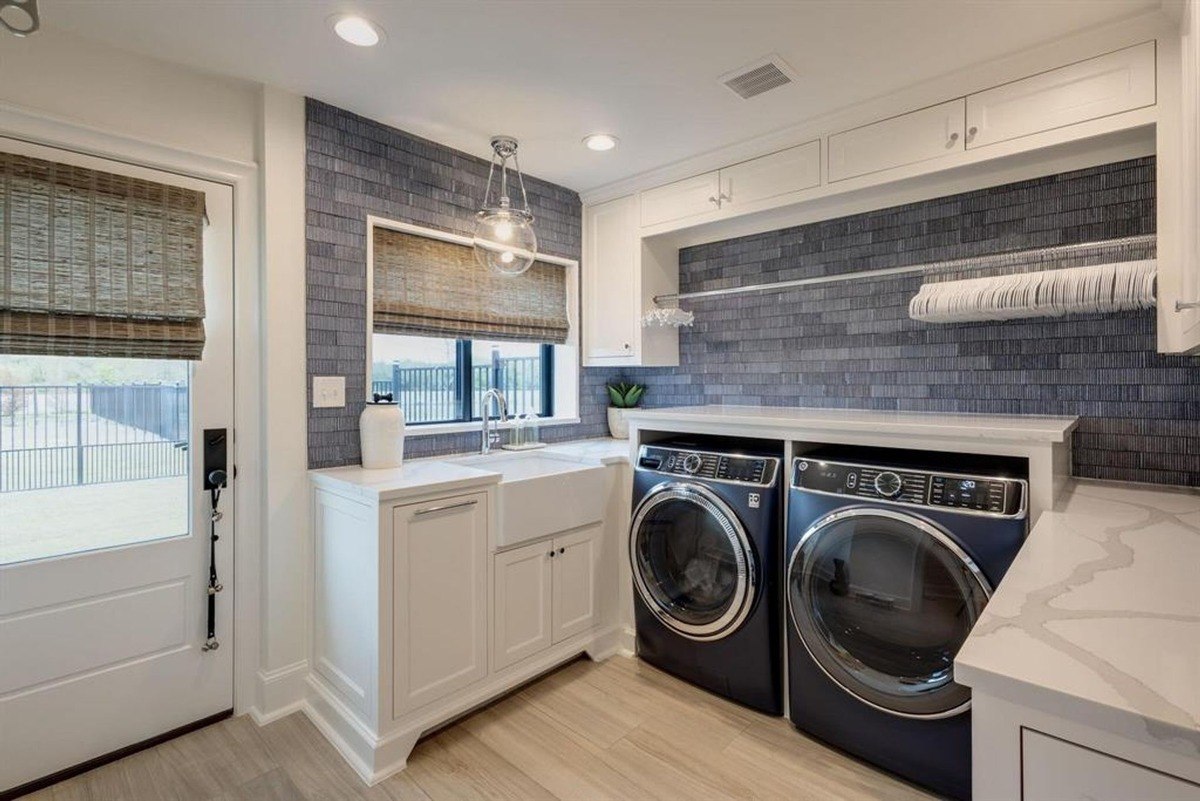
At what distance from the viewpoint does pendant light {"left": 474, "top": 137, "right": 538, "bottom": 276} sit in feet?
8.05

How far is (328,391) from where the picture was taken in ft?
7.48

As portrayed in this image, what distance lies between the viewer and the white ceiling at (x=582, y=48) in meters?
1.68

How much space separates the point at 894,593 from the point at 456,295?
221cm

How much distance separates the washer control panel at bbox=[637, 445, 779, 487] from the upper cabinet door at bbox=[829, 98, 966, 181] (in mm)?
1227

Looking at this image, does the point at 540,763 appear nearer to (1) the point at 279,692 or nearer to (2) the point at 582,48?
(1) the point at 279,692

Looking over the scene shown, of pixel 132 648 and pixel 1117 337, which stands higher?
pixel 1117 337

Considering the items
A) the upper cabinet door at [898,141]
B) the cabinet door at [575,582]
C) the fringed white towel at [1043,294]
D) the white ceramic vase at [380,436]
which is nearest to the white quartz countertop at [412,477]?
the white ceramic vase at [380,436]

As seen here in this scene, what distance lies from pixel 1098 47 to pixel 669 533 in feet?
7.23

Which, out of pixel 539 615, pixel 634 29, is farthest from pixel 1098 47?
pixel 539 615

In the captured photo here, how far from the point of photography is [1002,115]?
195cm

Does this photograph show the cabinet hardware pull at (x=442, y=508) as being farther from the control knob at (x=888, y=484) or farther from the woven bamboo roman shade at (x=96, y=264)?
the control knob at (x=888, y=484)

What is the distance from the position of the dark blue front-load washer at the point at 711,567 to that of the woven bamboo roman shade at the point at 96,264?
1.87 meters

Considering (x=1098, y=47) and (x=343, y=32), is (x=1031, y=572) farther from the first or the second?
(x=343, y=32)

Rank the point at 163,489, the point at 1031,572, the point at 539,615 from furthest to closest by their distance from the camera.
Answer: the point at 539,615
the point at 163,489
the point at 1031,572
